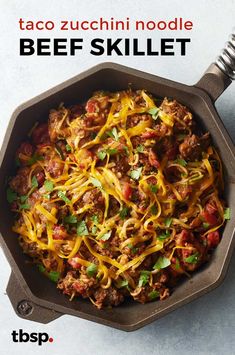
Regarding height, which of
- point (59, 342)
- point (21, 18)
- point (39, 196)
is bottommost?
point (59, 342)

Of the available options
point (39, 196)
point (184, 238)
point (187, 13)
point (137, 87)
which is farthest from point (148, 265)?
point (187, 13)

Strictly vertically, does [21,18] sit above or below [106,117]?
above

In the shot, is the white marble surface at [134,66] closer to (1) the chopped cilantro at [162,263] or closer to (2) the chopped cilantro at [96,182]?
(1) the chopped cilantro at [162,263]

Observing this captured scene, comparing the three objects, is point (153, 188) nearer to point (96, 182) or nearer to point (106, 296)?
point (96, 182)

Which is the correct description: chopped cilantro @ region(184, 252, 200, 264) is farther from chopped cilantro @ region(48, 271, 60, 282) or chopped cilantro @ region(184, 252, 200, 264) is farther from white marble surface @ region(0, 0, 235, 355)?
chopped cilantro @ region(48, 271, 60, 282)

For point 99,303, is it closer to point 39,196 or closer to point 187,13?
point 39,196

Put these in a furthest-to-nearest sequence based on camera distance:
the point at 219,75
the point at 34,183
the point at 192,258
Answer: the point at 34,183, the point at 192,258, the point at 219,75

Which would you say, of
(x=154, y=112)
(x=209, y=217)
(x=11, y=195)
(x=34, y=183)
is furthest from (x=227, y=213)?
(x=11, y=195)
